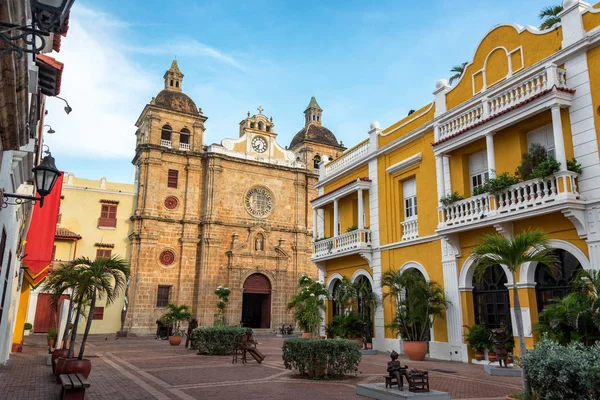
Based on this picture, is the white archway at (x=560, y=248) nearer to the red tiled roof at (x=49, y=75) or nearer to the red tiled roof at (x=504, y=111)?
the red tiled roof at (x=504, y=111)

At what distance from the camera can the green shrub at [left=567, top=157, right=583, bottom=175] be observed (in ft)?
37.9

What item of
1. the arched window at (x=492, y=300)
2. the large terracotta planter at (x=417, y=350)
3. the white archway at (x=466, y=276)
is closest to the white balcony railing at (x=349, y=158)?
the white archway at (x=466, y=276)

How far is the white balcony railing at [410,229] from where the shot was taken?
1714cm

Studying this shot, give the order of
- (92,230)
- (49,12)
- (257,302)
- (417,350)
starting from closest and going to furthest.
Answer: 1. (49,12)
2. (417,350)
3. (92,230)
4. (257,302)

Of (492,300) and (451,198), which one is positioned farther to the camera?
(451,198)

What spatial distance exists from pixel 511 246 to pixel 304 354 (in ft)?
17.4

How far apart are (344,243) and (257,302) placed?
1846cm

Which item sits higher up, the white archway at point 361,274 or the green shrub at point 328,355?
the white archway at point 361,274

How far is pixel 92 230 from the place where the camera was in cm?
3164

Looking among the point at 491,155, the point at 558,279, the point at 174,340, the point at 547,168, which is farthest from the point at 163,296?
the point at 547,168

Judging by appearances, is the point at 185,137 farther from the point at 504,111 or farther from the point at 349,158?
the point at 504,111

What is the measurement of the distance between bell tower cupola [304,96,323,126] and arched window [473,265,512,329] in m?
31.1

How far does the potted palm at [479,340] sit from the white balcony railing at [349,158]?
9.26 m

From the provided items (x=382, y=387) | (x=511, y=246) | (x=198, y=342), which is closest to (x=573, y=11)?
(x=511, y=246)
